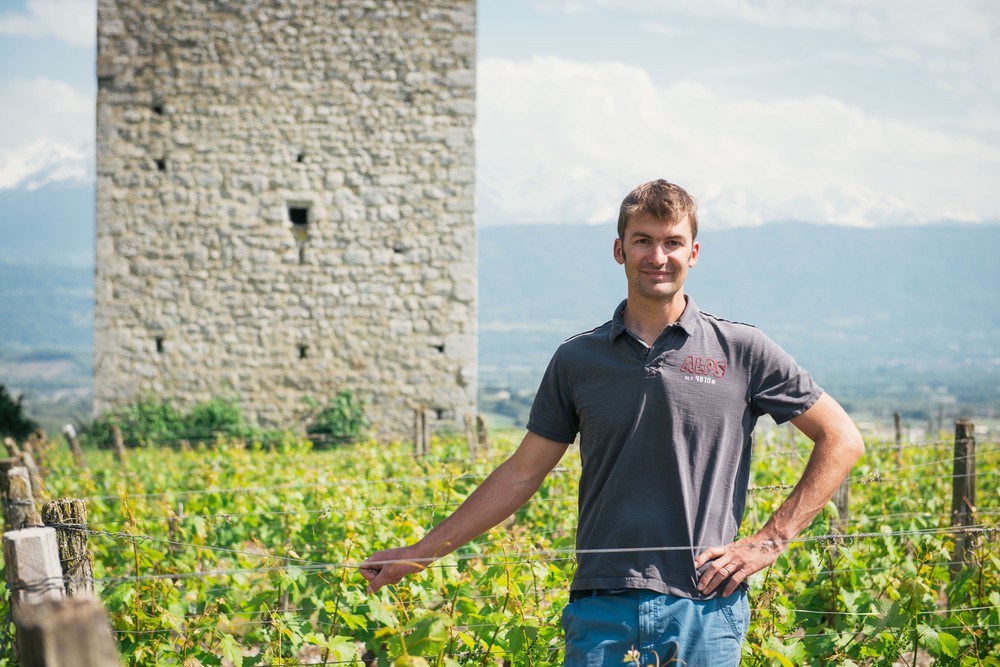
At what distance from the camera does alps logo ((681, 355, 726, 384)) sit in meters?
2.31

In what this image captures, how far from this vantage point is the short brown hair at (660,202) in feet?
7.68

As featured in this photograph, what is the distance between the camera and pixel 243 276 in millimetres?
10734

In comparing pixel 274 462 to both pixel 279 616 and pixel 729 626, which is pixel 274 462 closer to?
pixel 279 616

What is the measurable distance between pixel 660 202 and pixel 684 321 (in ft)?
0.96

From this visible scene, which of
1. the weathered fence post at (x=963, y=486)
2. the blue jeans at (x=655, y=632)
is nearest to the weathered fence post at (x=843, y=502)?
the weathered fence post at (x=963, y=486)

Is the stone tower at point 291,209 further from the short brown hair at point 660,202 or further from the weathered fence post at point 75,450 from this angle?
the short brown hair at point 660,202

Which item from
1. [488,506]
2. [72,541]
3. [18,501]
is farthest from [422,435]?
[488,506]

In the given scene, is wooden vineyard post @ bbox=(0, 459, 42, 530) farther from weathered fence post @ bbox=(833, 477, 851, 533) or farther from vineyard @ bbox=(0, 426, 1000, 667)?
weathered fence post @ bbox=(833, 477, 851, 533)

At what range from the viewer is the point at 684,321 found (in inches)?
93.4

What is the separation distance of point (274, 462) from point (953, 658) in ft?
17.7

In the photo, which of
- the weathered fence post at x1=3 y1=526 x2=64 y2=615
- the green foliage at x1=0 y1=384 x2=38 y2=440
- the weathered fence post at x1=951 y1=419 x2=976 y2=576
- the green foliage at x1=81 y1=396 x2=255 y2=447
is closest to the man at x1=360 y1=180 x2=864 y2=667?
the weathered fence post at x1=3 y1=526 x2=64 y2=615

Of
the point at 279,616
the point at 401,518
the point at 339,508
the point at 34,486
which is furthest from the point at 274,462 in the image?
the point at 279,616

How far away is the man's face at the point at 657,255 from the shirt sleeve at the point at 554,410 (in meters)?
0.29

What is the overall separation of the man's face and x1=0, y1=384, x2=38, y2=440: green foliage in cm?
961
